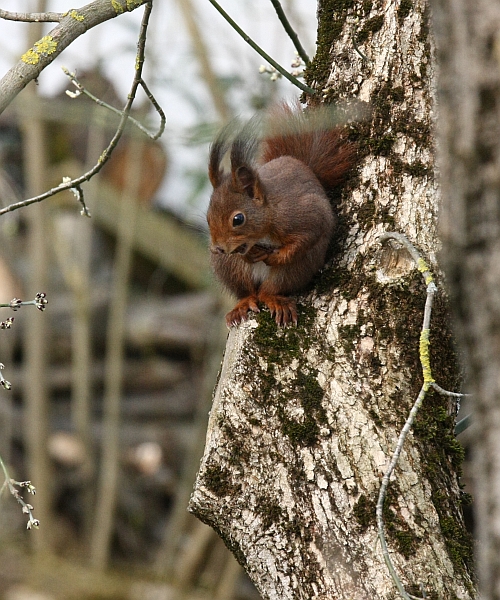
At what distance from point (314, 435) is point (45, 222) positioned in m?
3.74

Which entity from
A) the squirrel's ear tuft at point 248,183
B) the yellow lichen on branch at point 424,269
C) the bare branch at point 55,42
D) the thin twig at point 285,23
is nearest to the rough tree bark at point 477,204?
the yellow lichen on branch at point 424,269

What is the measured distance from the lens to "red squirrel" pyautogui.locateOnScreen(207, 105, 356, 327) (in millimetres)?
1834

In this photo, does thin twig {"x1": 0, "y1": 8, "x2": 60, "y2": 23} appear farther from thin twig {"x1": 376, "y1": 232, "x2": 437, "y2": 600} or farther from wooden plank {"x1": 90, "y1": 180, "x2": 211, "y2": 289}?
wooden plank {"x1": 90, "y1": 180, "x2": 211, "y2": 289}

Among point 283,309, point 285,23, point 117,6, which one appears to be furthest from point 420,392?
point 285,23

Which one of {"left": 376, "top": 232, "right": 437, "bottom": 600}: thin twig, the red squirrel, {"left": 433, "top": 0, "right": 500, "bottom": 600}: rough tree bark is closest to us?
{"left": 433, "top": 0, "right": 500, "bottom": 600}: rough tree bark

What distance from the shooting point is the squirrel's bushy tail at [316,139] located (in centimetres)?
184

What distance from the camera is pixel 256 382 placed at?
1.63 meters

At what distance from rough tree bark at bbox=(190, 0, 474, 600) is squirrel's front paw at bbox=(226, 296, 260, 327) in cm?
12

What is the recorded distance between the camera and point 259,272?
6.69ft

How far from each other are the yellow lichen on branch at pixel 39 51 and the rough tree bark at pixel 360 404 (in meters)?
0.70

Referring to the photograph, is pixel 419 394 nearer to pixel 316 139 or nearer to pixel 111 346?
pixel 316 139

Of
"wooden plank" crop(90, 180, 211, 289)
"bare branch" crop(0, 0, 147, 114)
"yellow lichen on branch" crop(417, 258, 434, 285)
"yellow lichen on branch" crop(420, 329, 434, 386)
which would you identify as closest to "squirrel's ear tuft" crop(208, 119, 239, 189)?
"bare branch" crop(0, 0, 147, 114)

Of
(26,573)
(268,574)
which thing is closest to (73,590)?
(26,573)

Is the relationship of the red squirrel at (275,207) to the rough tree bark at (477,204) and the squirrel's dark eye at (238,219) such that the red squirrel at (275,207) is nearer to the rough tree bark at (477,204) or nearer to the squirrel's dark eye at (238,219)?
the squirrel's dark eye at (238,219)
